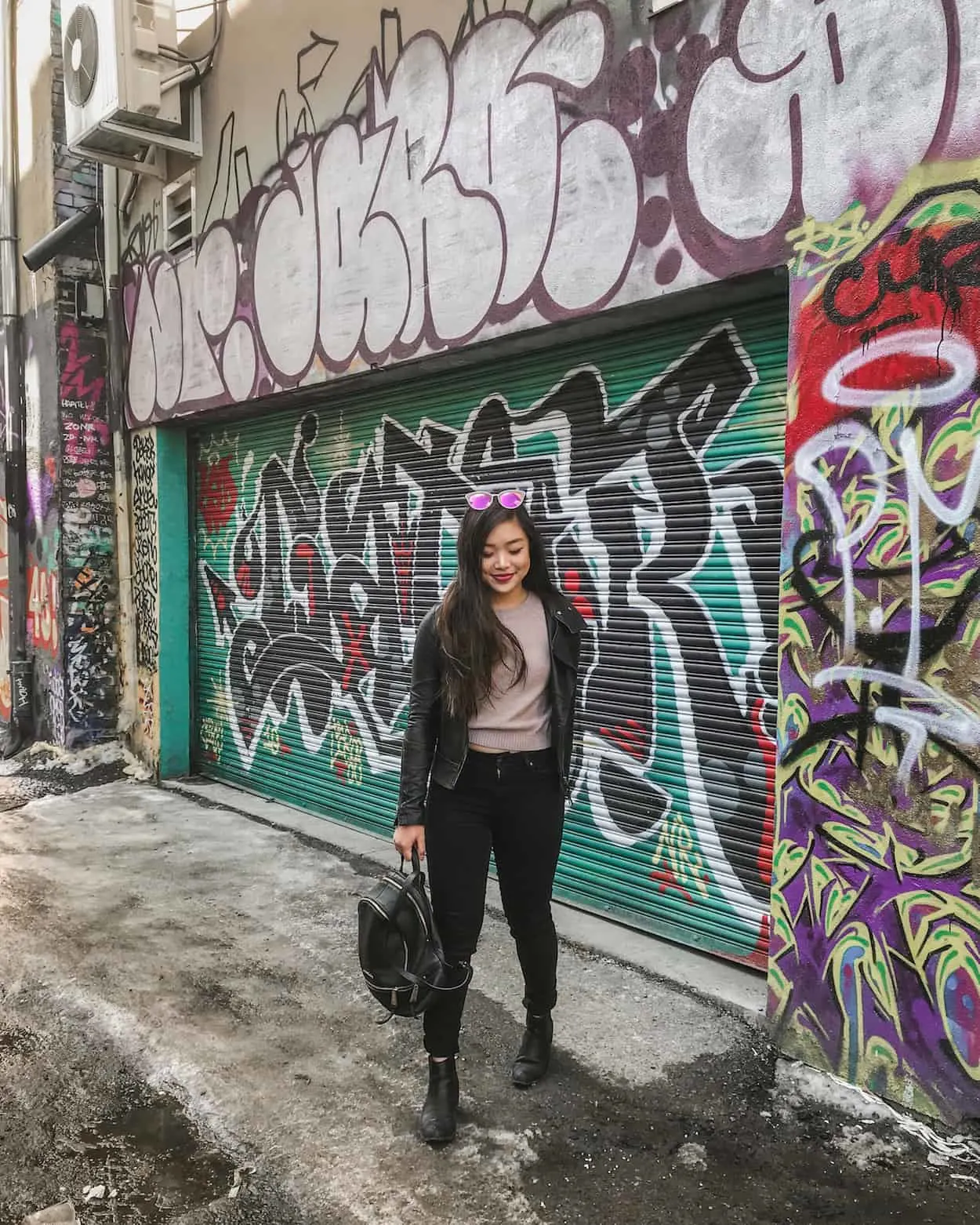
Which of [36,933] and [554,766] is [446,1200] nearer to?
[554,766]

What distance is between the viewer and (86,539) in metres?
7.71

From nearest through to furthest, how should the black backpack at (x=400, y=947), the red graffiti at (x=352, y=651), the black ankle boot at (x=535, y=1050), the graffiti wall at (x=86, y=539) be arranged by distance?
the black backpack at (x=400, y=947)
the black ankle boot at (x=535, y=1050)
the red graffiti at (x=352, y=651)
the graffiti wall at (x=86, y=539)

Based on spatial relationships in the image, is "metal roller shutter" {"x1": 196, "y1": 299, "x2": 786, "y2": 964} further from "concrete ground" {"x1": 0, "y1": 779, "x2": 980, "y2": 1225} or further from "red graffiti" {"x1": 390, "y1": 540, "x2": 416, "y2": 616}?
"concrete ground" {"x1": 0, "y1": 779, "x2": 980, "y2": 1225}

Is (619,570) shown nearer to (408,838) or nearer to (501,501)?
(501,501)

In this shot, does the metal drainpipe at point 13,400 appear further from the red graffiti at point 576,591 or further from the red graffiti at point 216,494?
the red graffiti at point 576,591

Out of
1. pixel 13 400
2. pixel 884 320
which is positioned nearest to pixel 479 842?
pixel 884 320

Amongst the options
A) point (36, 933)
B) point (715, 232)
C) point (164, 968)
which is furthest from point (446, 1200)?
point (715, 232)

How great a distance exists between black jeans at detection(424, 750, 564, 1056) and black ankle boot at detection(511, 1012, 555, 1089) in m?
0.35

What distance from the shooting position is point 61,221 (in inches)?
304

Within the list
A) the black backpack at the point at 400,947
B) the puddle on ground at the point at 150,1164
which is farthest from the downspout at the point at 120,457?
the black backpack at the point at 400,947

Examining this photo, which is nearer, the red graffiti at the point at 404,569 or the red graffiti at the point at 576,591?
the red graffiti at the point at 576,591

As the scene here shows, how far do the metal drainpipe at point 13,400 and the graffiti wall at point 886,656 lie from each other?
7253 mm

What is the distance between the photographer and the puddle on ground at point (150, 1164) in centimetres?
248

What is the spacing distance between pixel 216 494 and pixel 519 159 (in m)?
3.85
